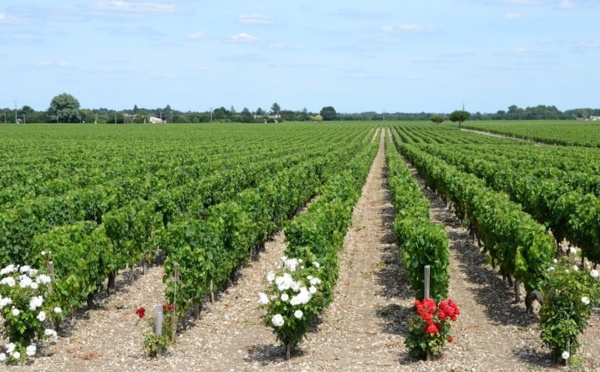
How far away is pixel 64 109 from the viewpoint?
170 metres

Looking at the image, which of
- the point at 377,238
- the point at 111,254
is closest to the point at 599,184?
the point at 377,238

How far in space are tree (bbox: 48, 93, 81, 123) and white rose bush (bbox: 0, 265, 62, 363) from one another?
167 m

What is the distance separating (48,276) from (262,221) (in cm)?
827

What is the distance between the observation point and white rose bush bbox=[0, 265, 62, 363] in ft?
33.4

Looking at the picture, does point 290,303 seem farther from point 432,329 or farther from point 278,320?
point 432,329

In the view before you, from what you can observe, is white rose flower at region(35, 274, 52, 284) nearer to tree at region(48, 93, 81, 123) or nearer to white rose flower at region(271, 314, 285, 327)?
white rose flower at region(271, 314, 285, 327)

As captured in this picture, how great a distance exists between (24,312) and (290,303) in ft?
12.9

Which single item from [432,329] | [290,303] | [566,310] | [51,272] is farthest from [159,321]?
[566,310]

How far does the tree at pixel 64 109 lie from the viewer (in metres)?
168

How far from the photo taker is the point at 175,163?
34.1 m

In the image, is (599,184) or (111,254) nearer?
(111,254)

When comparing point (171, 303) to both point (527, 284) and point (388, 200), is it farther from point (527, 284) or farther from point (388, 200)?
point (388, 200)

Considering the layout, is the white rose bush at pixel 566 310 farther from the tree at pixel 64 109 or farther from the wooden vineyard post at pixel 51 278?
the tree at pixel 64 109

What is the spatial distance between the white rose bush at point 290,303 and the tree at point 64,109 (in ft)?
551
